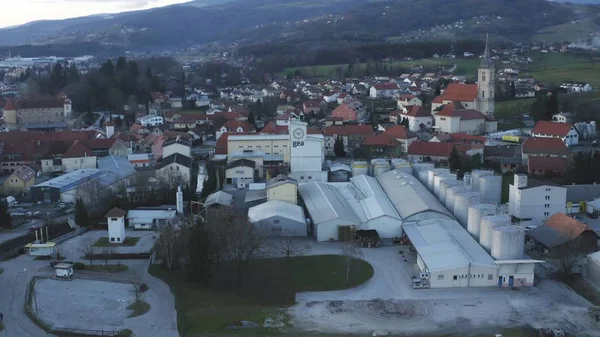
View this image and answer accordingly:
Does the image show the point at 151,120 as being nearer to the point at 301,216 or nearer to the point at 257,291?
the point at 301,216

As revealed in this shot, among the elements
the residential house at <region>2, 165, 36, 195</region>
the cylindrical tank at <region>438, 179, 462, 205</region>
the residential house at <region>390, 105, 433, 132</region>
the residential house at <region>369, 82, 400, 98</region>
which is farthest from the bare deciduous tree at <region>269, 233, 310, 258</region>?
the residential house at <region>369, 82, 400, 98</region>

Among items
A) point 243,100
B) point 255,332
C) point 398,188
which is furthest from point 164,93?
point 255,332

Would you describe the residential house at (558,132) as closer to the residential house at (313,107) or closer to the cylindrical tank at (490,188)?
the cylindrical tank at (490,188)

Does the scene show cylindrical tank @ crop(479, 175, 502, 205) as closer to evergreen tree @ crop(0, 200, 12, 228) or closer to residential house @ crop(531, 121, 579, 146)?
residential house @ crop(531, 121, 579, 146)

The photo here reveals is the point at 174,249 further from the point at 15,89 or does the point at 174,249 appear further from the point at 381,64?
the point at 381,64

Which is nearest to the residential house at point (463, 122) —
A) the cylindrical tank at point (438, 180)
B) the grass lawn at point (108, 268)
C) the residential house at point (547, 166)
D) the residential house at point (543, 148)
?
the residential house at point (543, 148)

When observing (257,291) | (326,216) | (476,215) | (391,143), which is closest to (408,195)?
(326,216)
